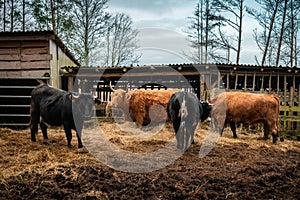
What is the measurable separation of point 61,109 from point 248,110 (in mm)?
5337

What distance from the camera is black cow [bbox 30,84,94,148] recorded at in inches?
254

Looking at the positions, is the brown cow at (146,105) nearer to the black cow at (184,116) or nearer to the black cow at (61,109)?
the black cow at (184,116)

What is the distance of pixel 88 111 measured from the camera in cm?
648

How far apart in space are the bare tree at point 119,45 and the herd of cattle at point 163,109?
10.4 metres

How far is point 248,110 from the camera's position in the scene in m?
8.72

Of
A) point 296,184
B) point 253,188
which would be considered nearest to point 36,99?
point 253,188

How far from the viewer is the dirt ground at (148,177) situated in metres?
3.78

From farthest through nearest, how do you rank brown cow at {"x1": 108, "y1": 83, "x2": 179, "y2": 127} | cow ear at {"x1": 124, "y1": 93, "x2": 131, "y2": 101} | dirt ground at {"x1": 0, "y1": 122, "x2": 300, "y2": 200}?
cow ear at {"x1": 124, "y1": 93, "x2": 131, "y2": 101}
brown cow at {"x1": 108, "y1": 83, "x2": 179, "y2": 127}
dirt ground at {"x1": 0, "y1": 122, "x2": 300, "y2": 200}

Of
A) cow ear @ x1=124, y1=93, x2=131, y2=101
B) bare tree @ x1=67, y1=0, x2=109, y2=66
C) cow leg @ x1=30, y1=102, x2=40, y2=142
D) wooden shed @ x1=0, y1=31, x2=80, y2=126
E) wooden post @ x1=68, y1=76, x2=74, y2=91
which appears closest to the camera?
cow leg @ x1=30, y1=102, x2=40, y2=142

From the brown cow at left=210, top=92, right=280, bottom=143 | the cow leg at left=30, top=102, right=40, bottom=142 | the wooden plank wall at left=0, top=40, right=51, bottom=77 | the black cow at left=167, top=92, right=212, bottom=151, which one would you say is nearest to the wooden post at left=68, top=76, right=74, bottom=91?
the wooden plank wall at left=0, top=40, right=51, bottom=77

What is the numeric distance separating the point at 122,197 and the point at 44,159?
223 cm

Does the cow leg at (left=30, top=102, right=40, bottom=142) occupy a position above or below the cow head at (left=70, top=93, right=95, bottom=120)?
below

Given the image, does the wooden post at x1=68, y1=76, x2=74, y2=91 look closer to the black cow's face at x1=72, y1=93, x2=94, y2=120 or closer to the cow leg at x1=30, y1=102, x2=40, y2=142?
the cow leg at x1=30, y1=102, x2=40, y2=142

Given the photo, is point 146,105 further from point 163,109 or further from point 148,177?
point 148,177
